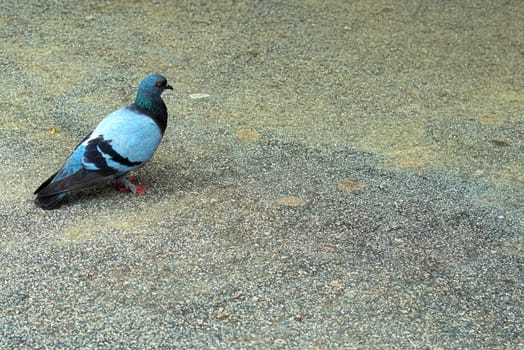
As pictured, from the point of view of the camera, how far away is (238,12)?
704 cm

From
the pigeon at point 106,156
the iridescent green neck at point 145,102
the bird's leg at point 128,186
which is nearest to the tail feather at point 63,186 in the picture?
the pigeon at point 106,156

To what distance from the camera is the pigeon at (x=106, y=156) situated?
4.09 metres

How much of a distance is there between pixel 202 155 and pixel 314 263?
1.28 meters

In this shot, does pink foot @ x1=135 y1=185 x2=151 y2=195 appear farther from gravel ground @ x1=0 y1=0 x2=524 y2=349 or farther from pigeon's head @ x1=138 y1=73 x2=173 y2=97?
pigeon's head @ x1=138 y1=73 x2=173 y2=97

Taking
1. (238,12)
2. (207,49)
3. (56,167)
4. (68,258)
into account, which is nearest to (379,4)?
(238,12)

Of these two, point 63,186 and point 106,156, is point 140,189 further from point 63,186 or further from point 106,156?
point 63,186

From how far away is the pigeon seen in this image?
4.09 meters

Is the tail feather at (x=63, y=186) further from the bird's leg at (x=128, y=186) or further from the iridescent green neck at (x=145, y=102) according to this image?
the iridescent green neck at (x=145, y=102)

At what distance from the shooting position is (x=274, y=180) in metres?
4.52

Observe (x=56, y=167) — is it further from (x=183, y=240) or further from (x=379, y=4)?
(x=379, y=4)

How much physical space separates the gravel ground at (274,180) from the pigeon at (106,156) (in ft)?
0.42

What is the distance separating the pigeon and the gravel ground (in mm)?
128

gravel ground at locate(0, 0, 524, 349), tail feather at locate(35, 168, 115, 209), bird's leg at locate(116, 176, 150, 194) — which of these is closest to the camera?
gravel ground at locate(0, 0, 524, 349)

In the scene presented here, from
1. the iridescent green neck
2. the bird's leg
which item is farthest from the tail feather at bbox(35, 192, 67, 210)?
the iridescent green neck
